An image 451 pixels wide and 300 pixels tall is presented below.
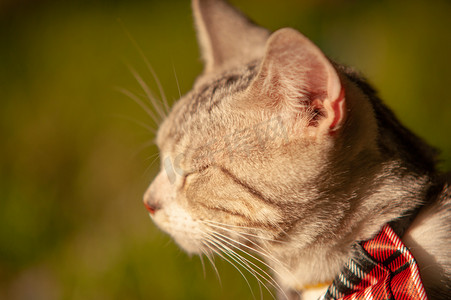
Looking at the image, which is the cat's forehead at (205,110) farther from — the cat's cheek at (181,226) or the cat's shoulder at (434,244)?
the cat's shoulder at (434,244)

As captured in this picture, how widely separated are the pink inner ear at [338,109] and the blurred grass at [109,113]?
25.8 inches

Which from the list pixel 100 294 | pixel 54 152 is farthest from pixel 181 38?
pixel 100 294

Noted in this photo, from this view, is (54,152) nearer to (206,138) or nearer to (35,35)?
(35,35)

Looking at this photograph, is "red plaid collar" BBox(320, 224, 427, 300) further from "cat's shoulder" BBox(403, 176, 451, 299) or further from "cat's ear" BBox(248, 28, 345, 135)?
"cat's ear" BBox(248, 28, 345, 135)

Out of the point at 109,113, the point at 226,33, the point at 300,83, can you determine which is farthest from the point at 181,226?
the point at 109,113

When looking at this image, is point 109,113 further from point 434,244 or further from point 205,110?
point 434,244

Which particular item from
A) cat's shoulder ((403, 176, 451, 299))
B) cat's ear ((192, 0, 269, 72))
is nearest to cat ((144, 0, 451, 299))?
cat's shoulder ((403, 176, 451, 299))

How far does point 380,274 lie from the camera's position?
A: 2.06 ft

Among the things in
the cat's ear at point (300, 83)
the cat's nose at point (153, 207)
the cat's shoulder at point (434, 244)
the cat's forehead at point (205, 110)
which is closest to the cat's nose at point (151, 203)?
the cat's nose at point (153, 207)

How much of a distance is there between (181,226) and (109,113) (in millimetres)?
1148

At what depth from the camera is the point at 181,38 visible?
195 cm

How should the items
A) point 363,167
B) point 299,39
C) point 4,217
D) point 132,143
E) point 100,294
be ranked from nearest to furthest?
point 299,39 < point 363,167 < point 100,294 < point 4,217 < point 132,143

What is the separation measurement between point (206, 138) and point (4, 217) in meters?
1.10

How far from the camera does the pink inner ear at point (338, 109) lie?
0.57 metres
